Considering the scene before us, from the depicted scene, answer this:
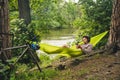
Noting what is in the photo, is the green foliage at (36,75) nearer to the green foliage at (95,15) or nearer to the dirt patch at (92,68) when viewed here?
the dirt patch at (92,68)

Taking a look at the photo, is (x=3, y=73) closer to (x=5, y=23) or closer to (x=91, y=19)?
(x=5, y=23)

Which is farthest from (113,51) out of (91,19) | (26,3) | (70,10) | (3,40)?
(70,10)

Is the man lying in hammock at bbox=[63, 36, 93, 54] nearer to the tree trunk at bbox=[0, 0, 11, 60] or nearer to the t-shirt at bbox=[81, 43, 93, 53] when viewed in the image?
the t-shirt at bbox=[81, 43, 93, 53]

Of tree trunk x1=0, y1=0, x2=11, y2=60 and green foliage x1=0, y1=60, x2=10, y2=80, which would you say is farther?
tree trunk x1=0, y1=0, x2=11, y2=60

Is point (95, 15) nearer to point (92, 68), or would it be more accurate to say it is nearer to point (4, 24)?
point (92, 68)

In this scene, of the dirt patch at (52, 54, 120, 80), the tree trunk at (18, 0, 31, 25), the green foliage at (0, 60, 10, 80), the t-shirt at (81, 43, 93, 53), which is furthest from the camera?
the tree trunk at (18, 0, 31, 25)

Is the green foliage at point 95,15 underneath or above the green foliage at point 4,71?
above

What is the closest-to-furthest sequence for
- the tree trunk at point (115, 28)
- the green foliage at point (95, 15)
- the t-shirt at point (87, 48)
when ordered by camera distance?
1. the tree trunk at point (115, 28)
2. the t-shirt at point (87, 48)
3. the green foliage at point (95, 15)

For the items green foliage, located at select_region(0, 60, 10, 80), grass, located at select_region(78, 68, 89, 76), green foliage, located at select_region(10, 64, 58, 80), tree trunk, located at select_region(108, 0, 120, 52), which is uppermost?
tree trunk, located at select_region(108, 0, 120, 52)

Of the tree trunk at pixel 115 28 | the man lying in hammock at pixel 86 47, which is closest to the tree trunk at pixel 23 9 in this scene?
the man lying in hammock at pixel 86 47

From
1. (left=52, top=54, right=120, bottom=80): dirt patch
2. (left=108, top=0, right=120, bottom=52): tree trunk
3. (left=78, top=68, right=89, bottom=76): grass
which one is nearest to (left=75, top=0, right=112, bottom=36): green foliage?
(left=108, top=0, right=120, bottom=52): tree trunk

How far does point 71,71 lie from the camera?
21.7 feet

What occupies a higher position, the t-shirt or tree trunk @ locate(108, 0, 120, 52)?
tree trunk @ locate(108, 0, 120, 52)

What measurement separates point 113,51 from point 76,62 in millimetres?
917
